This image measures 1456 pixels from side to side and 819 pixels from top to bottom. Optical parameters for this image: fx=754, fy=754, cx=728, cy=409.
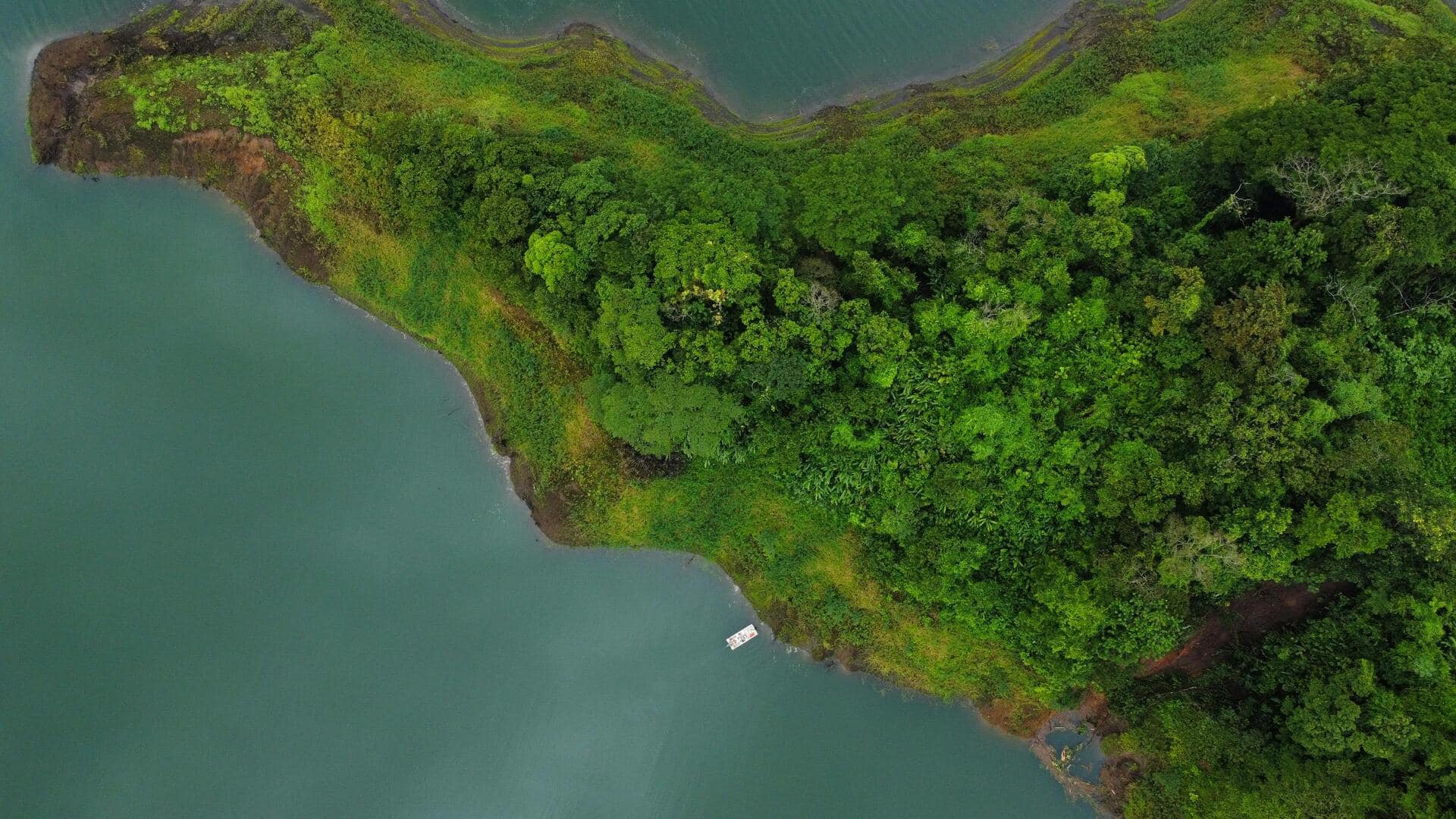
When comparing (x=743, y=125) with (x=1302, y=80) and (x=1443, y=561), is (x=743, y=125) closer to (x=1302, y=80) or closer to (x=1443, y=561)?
(x=1302, y=80)

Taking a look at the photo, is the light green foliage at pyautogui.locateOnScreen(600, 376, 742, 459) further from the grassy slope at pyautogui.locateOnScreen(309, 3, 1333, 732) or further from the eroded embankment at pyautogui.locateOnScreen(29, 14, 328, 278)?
the eroded embankment at pyautogui.locateOnScreen(29, 14, 328, 278)

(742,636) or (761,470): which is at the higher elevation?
(761,470)

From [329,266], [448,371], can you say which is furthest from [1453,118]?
[329,266]

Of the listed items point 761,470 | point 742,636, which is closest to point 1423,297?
point 761,470

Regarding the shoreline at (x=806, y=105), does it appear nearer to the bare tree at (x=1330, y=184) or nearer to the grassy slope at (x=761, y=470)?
the grassy slope at (x=761, y=470)

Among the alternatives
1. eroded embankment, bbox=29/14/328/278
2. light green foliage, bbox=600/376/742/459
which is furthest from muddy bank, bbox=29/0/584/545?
light green foliage, bbox=600/376/742/459

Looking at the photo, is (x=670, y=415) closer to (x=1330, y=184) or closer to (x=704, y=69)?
(x=704, y=69)

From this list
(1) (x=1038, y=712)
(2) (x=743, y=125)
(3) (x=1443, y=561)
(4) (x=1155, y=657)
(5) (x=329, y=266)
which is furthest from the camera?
(2) (x=743, y=125)
